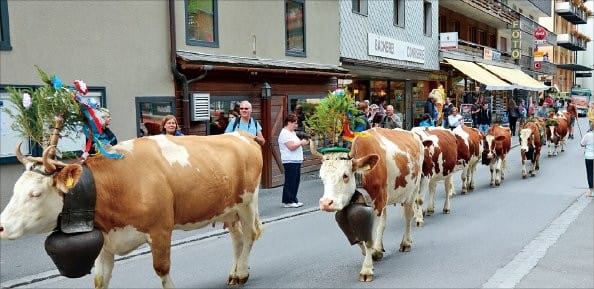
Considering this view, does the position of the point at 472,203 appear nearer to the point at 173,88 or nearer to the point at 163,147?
the point at 173,88

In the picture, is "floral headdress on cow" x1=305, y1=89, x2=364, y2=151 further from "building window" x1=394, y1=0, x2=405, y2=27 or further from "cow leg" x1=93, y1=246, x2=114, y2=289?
"building window" x1=394, y1=0, x2=405, y2=27

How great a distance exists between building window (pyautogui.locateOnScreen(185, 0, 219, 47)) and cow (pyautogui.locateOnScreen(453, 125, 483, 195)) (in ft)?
18.8

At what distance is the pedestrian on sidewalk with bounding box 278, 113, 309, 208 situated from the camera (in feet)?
35.2

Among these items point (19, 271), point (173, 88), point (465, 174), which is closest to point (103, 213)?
point (19, 271)

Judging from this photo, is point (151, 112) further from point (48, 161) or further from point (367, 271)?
point (48, 161)

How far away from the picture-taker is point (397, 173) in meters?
7.02

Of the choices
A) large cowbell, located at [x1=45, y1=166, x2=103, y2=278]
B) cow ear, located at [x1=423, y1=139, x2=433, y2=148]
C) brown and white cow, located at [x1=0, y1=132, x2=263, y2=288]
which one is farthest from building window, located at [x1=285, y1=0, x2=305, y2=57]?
large cowbell, located at [x1=45, y1=166, x2=103, y2=278]

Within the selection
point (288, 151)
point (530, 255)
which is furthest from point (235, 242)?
point (288, 151)

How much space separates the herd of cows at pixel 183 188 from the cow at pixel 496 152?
6294mm

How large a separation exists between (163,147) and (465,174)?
8.87 meters

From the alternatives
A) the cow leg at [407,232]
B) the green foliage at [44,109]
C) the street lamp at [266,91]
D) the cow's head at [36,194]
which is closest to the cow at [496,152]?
the street lamp at [266,91]

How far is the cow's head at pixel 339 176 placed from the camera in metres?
5.56

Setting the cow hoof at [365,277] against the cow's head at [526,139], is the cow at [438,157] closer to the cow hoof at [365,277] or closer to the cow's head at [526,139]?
the cow hoof at [365,277]

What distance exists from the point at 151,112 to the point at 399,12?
13636mm
